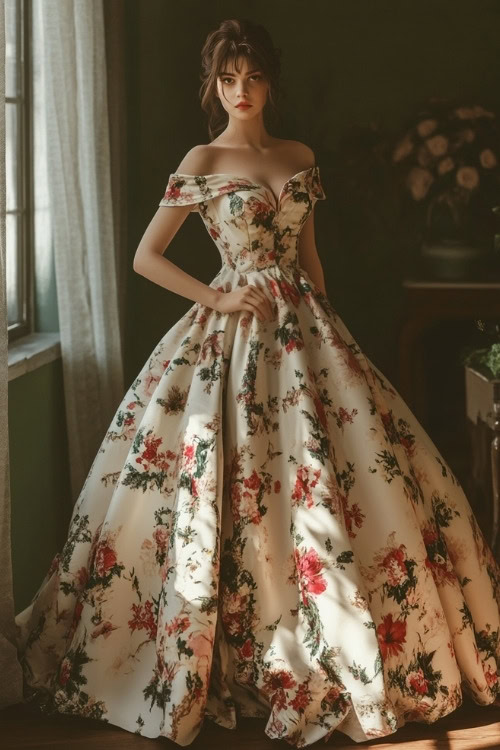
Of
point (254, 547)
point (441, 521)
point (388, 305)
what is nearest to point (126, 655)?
point (254, 547)

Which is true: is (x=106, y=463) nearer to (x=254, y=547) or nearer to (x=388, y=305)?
(x=254, y=547)

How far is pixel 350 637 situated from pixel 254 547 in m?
0.28

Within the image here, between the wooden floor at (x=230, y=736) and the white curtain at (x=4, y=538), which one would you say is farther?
the white curtain at (x=4, y=538)

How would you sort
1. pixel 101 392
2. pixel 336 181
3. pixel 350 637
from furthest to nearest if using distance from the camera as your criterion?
pixel 336 181 < pixel 101 392 < pixel 350 637

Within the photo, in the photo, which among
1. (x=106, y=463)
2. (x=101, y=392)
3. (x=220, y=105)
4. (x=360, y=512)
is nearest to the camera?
(x=360, y=512)

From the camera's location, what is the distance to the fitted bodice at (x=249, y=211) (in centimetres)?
235

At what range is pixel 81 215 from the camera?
297 centimetres

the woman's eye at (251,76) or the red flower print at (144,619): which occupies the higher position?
the woman's eye at (251,76)

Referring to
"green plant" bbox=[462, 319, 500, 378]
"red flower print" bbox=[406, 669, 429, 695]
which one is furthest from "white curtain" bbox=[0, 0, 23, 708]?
"green plant" bbox=[462, 319, 500, 378]

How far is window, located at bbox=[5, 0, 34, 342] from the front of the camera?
289 centimetres

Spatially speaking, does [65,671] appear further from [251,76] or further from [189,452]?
[251,76]

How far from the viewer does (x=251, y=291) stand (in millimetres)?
2312

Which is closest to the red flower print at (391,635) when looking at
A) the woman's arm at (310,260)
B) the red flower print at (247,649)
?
the red flower print at (247,649)

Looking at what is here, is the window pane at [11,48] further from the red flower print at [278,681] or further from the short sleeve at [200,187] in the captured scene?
the red flower print at [278,681]
